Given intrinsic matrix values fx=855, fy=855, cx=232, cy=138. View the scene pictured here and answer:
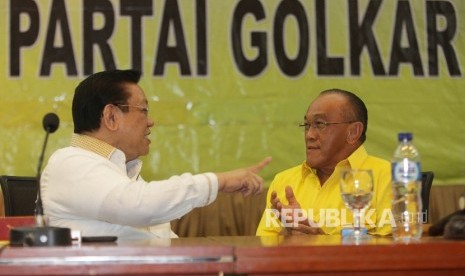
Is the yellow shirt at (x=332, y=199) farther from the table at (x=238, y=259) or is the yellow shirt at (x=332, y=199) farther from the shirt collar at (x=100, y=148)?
the table at (x=238, y=259)

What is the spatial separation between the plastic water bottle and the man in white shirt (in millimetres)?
401

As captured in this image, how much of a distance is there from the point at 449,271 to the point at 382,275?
6.9 inches

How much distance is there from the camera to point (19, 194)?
378 cm

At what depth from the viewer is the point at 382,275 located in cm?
208

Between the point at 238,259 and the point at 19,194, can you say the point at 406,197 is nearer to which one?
the point at 238,259

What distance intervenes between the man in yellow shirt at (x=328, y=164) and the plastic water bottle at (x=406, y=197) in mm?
953

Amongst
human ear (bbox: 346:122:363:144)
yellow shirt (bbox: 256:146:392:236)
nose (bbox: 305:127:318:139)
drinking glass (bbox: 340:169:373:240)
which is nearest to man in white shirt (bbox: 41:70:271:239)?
drinking glass (bbox: 340:169:373:240)

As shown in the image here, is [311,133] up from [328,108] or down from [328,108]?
down

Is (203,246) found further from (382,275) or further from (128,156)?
(128,156)

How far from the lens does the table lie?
1.98 meters

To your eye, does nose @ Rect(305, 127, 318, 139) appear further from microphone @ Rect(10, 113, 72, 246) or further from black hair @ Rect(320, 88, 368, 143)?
microphone @ Rect(10, 113, 72, 246)

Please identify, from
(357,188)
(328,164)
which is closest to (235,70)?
(328,164)

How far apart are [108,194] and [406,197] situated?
886 millimetres

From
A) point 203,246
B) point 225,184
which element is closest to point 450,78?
point 225,184
